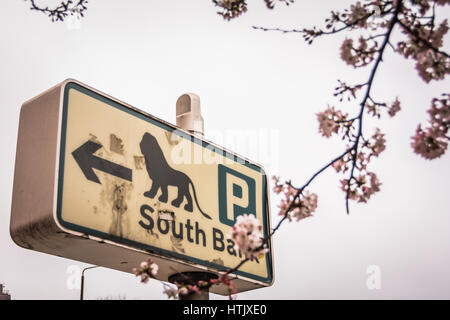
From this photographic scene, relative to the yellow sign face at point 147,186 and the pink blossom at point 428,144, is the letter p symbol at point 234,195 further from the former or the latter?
the pink blossom at point 428,144

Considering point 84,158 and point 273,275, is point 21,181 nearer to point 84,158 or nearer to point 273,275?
point 84,158

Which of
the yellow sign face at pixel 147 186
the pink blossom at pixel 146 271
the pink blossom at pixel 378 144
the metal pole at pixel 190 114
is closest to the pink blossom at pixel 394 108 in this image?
the pink blossom at pixel 378 144

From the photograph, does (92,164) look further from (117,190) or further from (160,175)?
(160,175)

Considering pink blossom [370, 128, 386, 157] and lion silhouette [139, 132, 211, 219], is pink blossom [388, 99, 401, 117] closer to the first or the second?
pink blossom [370, 128, 386, 157]

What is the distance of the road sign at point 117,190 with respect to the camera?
198 inches

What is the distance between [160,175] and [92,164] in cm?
86

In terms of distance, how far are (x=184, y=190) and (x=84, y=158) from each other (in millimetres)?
1291

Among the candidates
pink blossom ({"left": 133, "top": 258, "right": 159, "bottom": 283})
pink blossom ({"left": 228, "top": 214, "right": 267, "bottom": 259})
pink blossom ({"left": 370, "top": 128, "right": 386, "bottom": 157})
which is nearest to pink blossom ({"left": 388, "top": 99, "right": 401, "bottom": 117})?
pink blossom ({"left": 370, "top": 128, "right": 386, "bottom": 157})

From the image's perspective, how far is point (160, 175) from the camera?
599cm

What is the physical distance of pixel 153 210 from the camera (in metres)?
5.75
